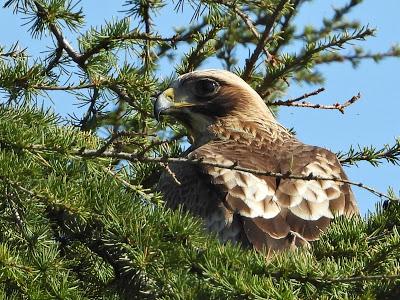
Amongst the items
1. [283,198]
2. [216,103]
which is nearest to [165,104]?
[216,103]

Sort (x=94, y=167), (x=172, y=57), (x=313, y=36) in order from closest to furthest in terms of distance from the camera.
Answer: (x=94, y=167)
(x=172, y=57)
(x=313, y=36)

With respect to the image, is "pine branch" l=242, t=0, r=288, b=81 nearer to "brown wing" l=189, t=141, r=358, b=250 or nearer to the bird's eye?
"brown wing" l=189, t=141, r=358, b=250

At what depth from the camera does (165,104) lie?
255 inches

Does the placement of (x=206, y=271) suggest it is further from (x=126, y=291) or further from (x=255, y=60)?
(x=255, y=60)

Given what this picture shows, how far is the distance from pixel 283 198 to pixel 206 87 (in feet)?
6.88

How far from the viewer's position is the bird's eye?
7.36 metres

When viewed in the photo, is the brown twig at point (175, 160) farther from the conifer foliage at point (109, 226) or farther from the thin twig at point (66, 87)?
the thin twig at point (66, 87)

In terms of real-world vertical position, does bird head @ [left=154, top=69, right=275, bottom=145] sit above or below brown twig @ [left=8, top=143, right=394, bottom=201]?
above

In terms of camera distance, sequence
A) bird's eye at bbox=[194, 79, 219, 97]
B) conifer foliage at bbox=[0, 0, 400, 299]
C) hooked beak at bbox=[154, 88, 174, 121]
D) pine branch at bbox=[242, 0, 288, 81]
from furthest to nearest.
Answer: bird's eye at bbox=[194, 79, 219, 97], hooked beak at bbox=[154, 88, 174, 121], pine branch at bbox=[242, 0, 288, 81], conifer foliage at bbox=[0, 0, 400, 299]

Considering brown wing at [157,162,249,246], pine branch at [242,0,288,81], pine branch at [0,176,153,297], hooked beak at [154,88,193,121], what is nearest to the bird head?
hooked beak at [154,88,193,121]

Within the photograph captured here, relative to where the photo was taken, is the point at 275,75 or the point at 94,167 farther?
the point at 275,75

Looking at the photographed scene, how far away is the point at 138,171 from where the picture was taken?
611 centimetres

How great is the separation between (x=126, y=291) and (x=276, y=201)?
59.6 inches

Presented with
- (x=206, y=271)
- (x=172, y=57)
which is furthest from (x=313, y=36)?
(x=206, y=271)
